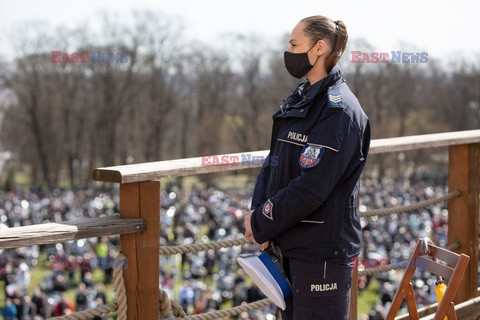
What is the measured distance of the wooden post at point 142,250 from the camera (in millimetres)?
2264

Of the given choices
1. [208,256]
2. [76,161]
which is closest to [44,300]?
[208,256]

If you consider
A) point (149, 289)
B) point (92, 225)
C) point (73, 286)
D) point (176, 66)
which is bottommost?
point (73, 286)

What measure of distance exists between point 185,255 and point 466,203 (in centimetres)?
1741

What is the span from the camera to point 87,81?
5375 cm

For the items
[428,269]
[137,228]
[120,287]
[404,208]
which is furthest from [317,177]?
[404,208]

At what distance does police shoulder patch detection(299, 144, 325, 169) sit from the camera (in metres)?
2.08

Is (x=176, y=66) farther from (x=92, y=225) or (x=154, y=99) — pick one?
(x=92, y=225)

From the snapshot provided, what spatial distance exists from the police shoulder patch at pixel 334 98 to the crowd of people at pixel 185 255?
1.63 metres

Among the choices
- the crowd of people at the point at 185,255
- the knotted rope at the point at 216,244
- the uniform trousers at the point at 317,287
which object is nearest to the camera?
the uniform trousers at the point at 317,287

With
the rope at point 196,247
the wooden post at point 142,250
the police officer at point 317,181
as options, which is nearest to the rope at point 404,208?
the rope at point 196,247

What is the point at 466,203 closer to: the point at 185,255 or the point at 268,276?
the point at 268,276

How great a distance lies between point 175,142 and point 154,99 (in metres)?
8.60

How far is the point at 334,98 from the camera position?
7.07 feet

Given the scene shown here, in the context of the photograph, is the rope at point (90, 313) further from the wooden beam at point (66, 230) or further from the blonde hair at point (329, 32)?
the blonde hair at point (329, 32)
